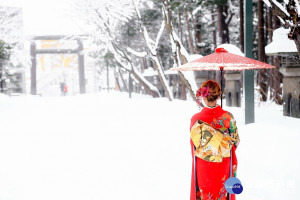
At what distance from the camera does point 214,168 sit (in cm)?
306

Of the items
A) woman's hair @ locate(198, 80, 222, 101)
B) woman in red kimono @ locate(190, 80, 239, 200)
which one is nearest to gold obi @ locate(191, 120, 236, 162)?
woman in red kimono @ locate(190, 80, 239, 200)

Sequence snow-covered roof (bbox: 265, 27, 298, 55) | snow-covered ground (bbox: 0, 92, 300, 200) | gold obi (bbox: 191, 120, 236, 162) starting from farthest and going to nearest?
snow-covered roof (bbox: 265, 27, 298, 55)
snow-covered ground (bbox: 0, 92, 300, 200)
gold obi (bbox: 191, 120, 236, 162)

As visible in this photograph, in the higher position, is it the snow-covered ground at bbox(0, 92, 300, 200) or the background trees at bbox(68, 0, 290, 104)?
the background trees at bbox(68, 0, 290, 104)

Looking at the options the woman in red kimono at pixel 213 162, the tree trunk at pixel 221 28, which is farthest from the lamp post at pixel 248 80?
the tree trunk at pixel 221 28

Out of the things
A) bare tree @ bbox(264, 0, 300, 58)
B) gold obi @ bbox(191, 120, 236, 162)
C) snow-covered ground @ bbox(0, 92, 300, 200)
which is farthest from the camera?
bare tree @ bbox(264, 0, 300, 58)

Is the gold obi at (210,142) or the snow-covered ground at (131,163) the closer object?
the gold obi at (210,142)

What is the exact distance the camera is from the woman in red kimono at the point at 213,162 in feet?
9.77

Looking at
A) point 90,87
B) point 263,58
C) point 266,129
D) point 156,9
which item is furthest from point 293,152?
point 90,87

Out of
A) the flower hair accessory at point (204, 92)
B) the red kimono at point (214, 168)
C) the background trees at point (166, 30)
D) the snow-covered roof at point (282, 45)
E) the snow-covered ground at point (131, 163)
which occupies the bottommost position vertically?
the snow-covered ground at point (131, 163)

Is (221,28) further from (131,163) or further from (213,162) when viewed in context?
(213,162)

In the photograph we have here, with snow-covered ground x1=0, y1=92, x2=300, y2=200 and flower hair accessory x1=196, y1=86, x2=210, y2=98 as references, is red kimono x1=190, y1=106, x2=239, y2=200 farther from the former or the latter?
snow-covered ground x1=0, y1=92, x2=300, y2=200

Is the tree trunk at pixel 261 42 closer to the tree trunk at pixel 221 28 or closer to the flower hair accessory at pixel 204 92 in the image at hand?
the tree trunk at pixel 221 28

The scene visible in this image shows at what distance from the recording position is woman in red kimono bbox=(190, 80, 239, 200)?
2.98 metres

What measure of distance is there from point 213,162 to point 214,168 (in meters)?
0.06
